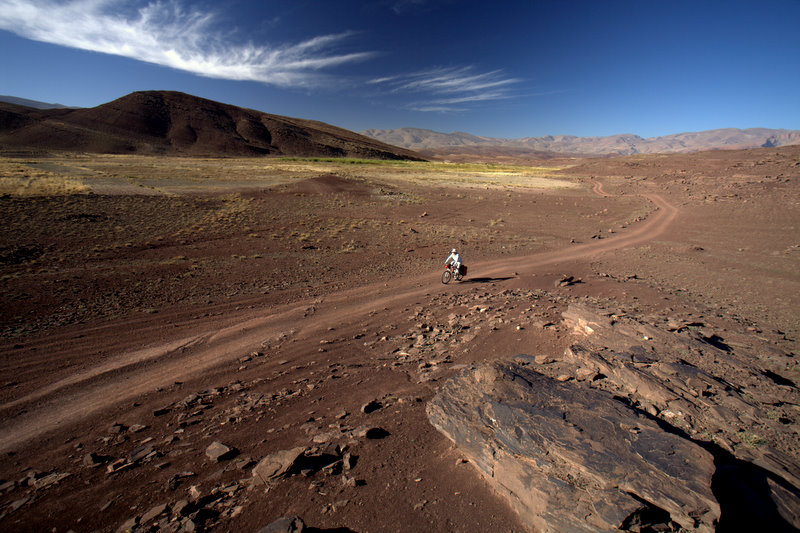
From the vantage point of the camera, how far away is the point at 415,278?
16.2 metres

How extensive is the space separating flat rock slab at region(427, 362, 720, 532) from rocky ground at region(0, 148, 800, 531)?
3cm

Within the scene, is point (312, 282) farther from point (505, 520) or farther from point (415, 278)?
point (505, 520)

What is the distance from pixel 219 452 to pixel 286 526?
2040 mm

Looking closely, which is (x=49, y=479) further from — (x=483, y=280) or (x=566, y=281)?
(x=566, y=281)

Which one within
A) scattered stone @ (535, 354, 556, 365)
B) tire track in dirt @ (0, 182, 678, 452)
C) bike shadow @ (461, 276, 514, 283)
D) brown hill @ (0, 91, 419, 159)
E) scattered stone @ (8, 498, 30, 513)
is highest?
brown hill @ (0, 91, 419, 159)

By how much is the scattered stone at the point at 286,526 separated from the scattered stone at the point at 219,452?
1.74m

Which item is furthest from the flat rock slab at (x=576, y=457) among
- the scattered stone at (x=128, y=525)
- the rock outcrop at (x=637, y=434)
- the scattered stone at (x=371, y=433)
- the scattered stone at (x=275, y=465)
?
the scattered stone at (x=128, y=525)

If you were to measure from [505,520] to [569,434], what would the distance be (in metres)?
1.38

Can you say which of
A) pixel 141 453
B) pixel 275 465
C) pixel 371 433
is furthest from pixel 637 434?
pixel 141 453

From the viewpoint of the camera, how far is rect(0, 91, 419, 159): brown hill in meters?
105

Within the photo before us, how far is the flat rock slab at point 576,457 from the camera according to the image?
366cm

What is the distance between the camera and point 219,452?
5410 mm

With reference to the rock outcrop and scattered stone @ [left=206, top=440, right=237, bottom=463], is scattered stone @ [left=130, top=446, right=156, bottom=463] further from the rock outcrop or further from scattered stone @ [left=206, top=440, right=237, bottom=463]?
the rock outcrop

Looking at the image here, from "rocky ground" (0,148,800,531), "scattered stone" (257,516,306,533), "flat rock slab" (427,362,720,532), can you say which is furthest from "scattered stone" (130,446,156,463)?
"flat rock slab" (427,362,720,532)
